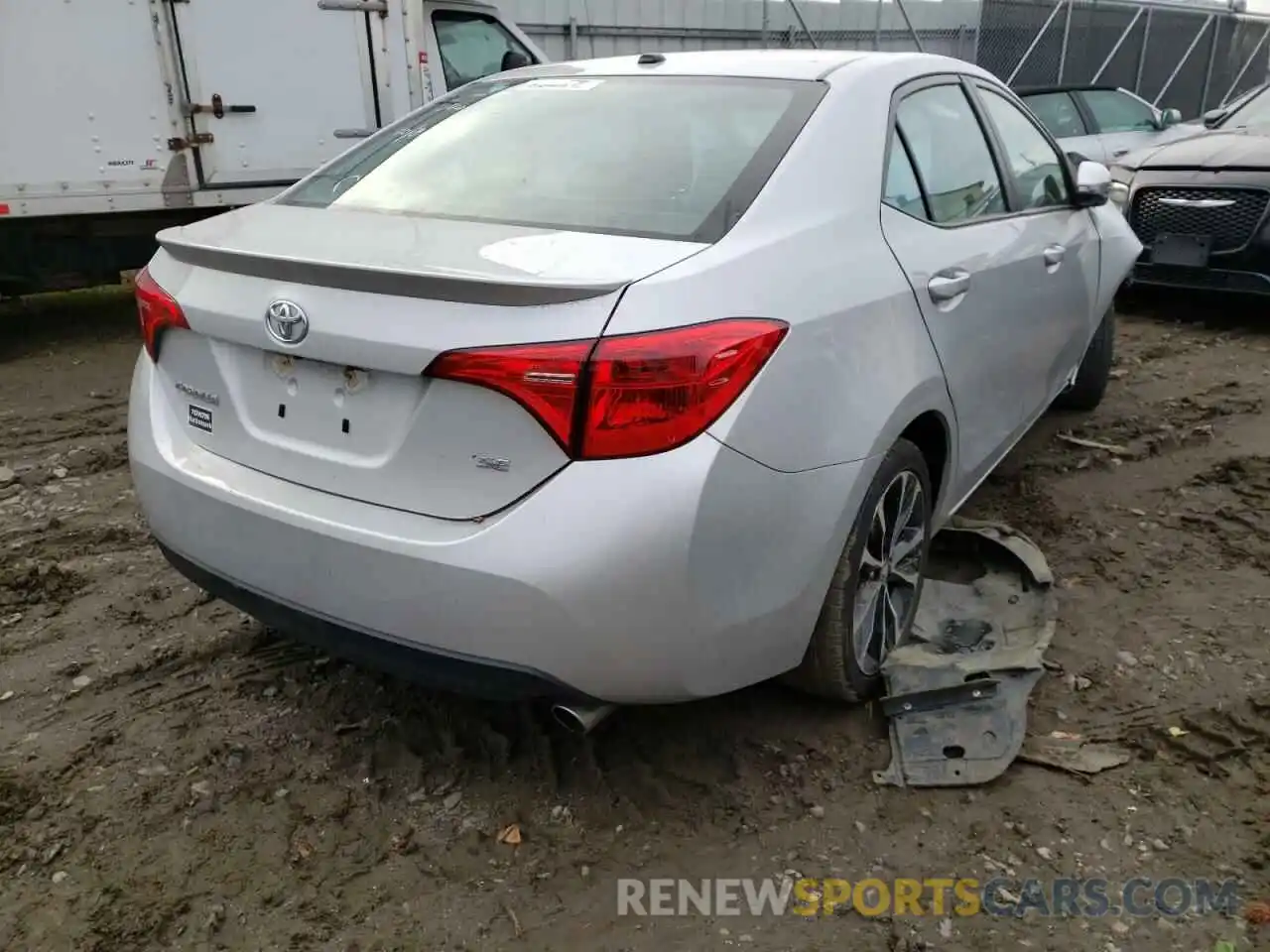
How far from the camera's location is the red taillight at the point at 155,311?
2459mm

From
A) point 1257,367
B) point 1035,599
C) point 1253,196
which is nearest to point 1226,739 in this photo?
point 1035,599

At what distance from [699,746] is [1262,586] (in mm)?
2112

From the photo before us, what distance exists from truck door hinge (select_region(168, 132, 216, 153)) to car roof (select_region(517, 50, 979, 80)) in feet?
14.4

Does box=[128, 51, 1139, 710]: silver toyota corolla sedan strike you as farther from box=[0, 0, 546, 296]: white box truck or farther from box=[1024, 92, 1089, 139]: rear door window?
box=[1024, 92, 1089, 139]: rear door window

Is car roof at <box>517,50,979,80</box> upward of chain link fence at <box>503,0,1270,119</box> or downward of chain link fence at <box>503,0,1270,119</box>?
upward

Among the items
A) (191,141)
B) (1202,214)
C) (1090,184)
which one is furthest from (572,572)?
(1202,214)

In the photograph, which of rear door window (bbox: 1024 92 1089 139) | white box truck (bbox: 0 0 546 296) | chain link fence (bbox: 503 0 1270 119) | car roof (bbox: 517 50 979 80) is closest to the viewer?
car roof (bbox: 517 50 979 80)

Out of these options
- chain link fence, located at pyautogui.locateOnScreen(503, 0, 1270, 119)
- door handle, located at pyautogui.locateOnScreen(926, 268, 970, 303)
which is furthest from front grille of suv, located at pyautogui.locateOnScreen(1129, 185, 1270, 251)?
chain link fence, located at pyautogui.locateOnScreen(503, 0, 1270, 119)

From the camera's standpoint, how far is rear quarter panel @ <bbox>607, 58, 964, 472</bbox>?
2.05 meters

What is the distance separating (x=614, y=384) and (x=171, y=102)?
232 inches

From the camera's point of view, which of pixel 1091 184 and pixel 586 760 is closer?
pixel 586 760

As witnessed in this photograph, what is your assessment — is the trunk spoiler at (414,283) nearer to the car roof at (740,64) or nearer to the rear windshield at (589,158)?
the rear windshield at (589,158)

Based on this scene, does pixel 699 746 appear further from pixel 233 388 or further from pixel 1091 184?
pixel 1091 184

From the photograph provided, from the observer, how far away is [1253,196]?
665 cm
